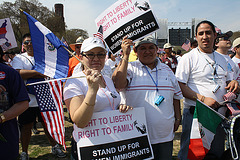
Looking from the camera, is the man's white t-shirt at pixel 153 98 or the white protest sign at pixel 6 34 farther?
the white protest sign at pixel 6 34

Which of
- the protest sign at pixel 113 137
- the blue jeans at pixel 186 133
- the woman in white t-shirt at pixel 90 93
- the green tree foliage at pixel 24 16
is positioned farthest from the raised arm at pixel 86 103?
the green tree foliage at pixel 24 16

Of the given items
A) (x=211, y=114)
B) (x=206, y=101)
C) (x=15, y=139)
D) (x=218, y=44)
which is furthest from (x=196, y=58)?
(x=15, y=139)

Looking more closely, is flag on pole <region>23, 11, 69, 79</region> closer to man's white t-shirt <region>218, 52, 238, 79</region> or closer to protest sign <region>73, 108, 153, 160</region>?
protest sign <region>73, 108, 153, 160</region>

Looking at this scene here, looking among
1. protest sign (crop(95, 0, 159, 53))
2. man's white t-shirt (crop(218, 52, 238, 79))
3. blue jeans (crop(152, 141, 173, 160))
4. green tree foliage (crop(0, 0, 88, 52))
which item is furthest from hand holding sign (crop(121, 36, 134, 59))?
green tree foliage (crop(0, 0, 88, 52))

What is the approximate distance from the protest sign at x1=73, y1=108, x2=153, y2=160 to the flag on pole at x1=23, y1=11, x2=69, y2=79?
723 mm

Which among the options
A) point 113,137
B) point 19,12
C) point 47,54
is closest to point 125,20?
point 47,54

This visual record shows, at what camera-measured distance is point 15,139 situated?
196 cm

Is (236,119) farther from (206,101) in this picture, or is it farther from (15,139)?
(15,139)

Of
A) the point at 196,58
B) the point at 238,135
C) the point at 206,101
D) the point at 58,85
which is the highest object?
the point at 196,58

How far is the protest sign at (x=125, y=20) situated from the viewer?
247 cm

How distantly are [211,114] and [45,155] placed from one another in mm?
3306

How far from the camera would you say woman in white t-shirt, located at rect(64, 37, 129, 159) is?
164 centimetres

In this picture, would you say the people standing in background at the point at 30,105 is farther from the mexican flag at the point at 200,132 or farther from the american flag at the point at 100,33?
the mexican flag at the point at 200,132

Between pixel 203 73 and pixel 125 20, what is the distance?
4.32 ft
